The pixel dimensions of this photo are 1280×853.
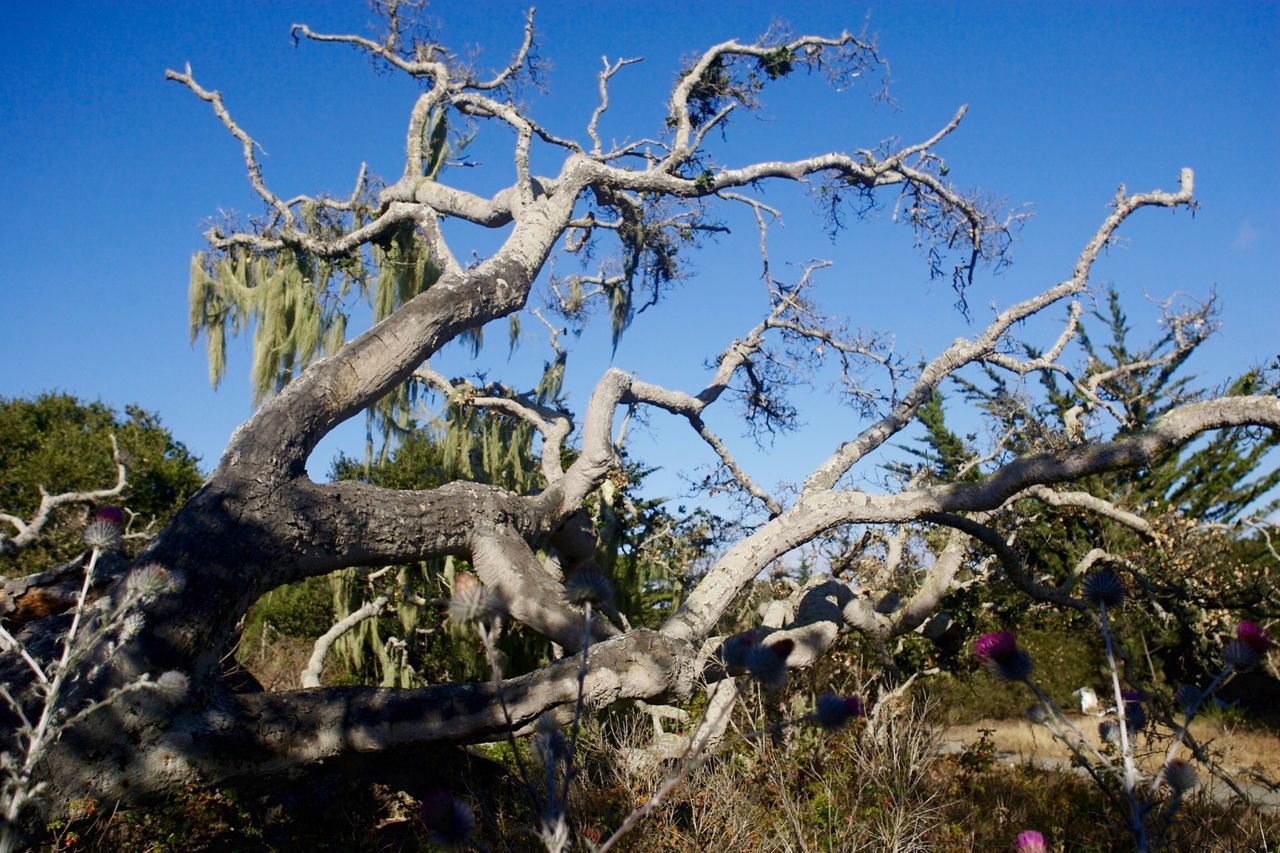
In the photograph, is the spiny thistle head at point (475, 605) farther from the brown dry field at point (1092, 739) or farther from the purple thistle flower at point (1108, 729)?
the brown dry field at point (1092, 739)

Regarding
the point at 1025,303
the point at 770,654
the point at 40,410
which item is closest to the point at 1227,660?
the point at 770,654

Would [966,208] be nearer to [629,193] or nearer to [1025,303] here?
[1025,303]

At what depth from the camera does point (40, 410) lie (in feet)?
47.7

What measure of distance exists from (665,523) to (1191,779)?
27.1ft

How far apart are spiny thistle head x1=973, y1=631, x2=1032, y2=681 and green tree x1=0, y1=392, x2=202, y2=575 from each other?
1144 centimetres

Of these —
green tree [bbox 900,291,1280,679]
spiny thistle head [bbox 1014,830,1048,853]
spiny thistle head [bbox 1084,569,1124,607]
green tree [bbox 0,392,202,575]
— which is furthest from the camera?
green tree [bbox 0,392,202,575]

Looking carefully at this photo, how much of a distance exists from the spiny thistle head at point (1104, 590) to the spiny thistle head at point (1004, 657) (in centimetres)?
28

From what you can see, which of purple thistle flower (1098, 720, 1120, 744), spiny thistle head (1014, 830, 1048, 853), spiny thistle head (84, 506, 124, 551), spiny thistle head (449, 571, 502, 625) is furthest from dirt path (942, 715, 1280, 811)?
spiny thistle head (84, 506, 124, 551)

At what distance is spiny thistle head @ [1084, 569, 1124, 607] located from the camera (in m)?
2.48

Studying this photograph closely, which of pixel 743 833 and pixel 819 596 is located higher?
pixel 819 596

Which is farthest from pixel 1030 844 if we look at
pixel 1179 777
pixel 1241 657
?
pixel 1241 657

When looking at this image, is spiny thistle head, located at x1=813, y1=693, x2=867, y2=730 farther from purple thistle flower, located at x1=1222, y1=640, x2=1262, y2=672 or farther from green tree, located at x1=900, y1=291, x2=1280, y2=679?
green tree, located at x1=900, y1=291, x2=1280, y2=679

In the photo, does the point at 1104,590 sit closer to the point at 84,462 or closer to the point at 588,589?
the point at 588,589

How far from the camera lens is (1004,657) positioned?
7.88 feet
